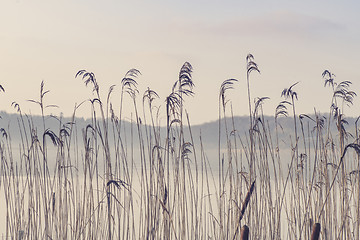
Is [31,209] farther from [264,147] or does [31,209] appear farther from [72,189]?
[264,147]

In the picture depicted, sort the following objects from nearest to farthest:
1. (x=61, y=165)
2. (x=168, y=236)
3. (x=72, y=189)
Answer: (x=168, y=236)
(x=61, y=165)
(x=72, y=189)

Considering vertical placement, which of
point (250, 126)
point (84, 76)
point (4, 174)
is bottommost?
point (4, 174)

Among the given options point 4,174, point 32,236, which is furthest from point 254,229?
point 4,174

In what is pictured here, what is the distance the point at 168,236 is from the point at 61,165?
1212mm

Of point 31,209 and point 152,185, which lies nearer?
point 152,185

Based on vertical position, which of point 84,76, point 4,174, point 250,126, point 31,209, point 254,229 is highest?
point 84,76

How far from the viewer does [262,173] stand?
16.7 feet

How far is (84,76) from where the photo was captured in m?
4.48

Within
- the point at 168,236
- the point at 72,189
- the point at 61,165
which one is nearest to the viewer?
the point at 168,236

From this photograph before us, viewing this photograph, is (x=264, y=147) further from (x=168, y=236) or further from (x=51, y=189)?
(x=51, y=189)

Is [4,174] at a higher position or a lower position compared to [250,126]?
lower

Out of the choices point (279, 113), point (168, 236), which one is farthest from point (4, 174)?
point (279, 113)

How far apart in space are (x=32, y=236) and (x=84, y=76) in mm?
1688

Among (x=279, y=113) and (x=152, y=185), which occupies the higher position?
(x=279, y=113)
